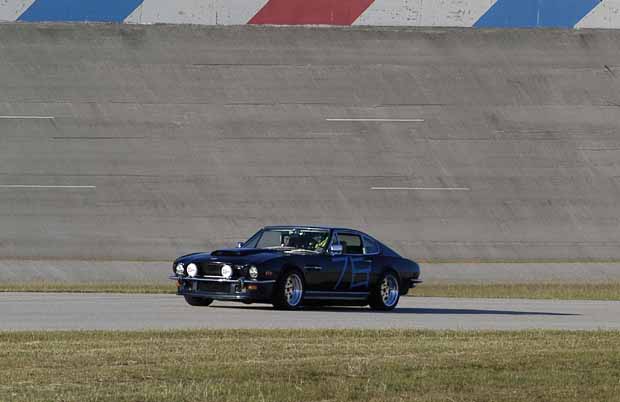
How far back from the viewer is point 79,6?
30375mm

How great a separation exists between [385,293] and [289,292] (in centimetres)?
194

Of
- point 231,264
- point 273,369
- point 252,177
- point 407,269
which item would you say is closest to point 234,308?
point 231,264

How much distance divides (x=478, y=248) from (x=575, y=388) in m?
19.9

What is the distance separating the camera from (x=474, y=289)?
88.8 feet

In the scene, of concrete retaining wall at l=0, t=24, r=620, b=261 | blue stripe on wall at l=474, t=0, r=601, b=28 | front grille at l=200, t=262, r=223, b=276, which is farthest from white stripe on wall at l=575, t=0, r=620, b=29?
front grille at l=200, t=262, r=223, b=276

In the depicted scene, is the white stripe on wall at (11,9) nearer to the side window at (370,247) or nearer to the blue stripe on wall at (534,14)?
the blue stripe on wall at (534,14)

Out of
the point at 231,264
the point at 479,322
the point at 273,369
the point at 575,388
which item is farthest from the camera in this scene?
the point at 231,264

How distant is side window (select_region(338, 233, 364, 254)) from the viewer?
63.7 ft

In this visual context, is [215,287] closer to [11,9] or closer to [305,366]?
[305,366]

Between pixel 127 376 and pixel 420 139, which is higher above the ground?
pixel 420 139

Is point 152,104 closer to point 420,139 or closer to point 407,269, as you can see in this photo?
point 420,139

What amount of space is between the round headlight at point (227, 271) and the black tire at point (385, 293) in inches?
100

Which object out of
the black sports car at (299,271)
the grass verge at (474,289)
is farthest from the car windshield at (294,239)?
the grass verge at (474,289)

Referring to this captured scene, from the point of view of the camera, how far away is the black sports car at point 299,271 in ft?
58.3
